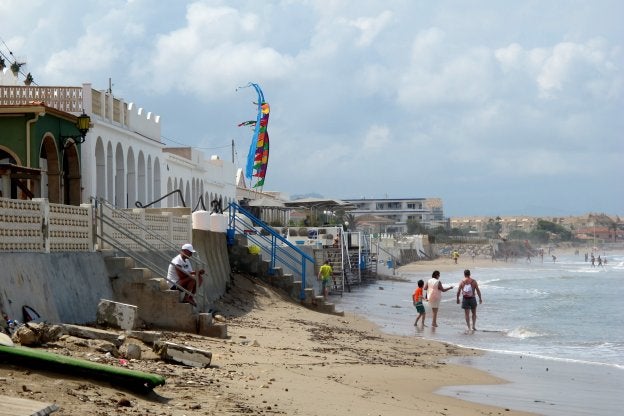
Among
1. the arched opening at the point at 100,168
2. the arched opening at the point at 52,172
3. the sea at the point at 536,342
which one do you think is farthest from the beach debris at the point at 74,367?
the arched opening at the point at 100,168

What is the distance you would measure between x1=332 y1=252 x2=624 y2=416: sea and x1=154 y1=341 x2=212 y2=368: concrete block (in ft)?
10.9

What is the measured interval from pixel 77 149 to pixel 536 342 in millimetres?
11873

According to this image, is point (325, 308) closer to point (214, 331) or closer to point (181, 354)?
point (214, 331)

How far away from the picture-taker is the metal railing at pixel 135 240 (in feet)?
51.4

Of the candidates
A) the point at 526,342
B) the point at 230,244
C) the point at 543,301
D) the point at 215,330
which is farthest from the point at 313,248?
the point at 215,330

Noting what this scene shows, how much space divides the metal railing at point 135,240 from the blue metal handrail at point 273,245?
5.59 m

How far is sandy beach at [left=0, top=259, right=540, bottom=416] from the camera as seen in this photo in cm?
800

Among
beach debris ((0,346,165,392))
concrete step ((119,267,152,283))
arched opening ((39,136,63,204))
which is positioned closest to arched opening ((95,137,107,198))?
arched opening ((39,136,63,204))

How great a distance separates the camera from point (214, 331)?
49.0 feet

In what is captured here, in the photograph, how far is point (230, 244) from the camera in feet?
80.2

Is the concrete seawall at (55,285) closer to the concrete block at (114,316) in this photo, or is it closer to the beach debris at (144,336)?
the concrete block at (114,316)

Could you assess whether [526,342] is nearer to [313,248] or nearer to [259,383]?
[259,383]

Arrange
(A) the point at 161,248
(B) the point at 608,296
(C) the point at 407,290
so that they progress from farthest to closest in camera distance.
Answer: (C) the point at 407,290
(B) the point at 608,296
(A) the point at 161,248

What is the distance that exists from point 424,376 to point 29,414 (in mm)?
8008
